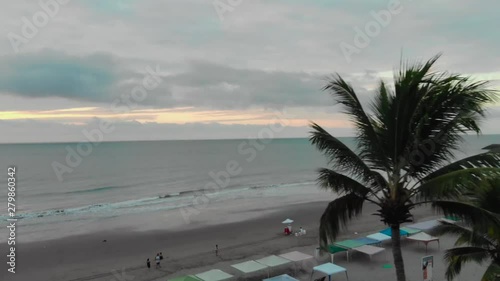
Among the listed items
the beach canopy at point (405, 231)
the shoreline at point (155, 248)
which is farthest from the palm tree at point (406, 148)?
the beach canopy at point (405, 231)

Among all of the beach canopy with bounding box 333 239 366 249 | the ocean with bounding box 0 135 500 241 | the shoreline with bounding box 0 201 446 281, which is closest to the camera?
the beach canopy with bounding box 333 239 366 249

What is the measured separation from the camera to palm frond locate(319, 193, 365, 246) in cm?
784

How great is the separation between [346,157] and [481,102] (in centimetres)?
252

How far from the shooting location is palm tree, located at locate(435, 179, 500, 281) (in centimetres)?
709

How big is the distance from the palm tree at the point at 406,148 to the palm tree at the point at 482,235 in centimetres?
65

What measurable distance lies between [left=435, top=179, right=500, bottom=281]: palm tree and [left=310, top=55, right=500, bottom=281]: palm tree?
65cm

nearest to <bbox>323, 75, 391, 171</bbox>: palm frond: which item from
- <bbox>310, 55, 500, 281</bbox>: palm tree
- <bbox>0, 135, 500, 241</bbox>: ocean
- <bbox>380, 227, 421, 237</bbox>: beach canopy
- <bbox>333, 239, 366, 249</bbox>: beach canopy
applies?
<bbox>310, 55, 500, 281</bbox>: palm tree

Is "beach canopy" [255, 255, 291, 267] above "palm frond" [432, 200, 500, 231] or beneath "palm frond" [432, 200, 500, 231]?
beneath

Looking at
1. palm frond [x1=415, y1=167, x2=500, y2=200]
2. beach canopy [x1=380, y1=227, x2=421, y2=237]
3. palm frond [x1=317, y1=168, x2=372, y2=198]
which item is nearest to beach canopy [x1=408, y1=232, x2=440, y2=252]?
beach canopy [x1=380, y1=227, x2=421, y2=237]

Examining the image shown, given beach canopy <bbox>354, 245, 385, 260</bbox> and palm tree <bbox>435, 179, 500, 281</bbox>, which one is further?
beach canopy <bbox>354, 245, 385, 260</bbox>

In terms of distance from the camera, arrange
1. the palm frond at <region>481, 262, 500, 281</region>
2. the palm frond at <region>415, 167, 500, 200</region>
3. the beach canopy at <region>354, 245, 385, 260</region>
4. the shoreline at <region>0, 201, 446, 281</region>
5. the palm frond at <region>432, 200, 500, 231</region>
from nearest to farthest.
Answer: the palm frond at <region>415, 167, 500, 200</region> → the palm frond at <region>432, 200, 500, 231</region> → the palm frond at <region>481, 262, 500, 281</region> → the beach canopy at <region>354, 245, 385, 260</region> → the shoreline at <region>0, 201, 446, 281</region>

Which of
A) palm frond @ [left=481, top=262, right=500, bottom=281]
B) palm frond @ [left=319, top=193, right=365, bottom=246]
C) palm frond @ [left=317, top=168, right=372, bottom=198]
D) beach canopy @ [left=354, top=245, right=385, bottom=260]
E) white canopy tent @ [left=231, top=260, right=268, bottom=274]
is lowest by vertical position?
beach canopy @ [left=354, top=245, right=385, bottom=260]

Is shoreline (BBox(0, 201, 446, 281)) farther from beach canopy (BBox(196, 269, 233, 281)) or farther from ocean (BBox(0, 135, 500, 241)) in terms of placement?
beach canopy (BBox(196, 269, 233, 281))

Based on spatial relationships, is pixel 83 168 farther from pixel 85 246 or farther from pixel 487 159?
pixel 487 159
